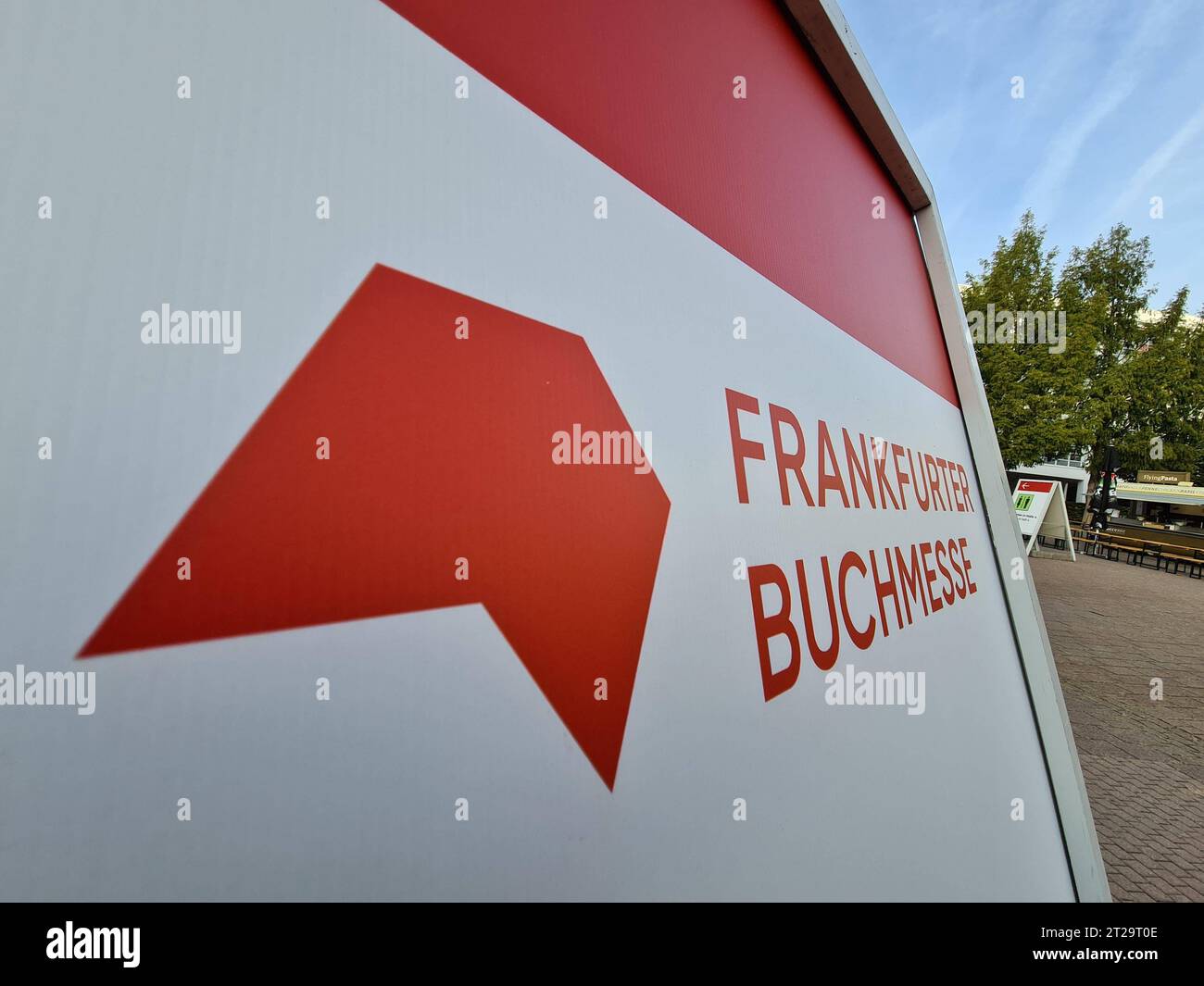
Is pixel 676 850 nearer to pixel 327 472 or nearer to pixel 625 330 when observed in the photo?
pixel 327 472

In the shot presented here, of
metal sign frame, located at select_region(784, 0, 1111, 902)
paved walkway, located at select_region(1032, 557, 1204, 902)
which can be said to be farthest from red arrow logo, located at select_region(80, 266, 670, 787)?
paved walkway, located at select_region(1032, 557, 1204, 902)

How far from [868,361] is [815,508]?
0.85 m

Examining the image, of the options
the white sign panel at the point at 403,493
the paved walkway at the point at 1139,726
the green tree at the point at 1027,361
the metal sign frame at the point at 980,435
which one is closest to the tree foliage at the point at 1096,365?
the green tree at the point at 1027,361

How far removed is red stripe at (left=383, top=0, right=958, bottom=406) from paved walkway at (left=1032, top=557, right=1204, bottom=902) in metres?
3.20

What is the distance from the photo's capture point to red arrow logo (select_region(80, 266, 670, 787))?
0.66 m

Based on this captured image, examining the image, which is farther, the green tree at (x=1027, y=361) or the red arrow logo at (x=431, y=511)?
the green tree at (x=1027, y=361)

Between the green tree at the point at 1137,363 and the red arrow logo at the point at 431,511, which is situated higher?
the green tree at the point at 1137,363

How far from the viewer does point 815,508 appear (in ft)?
5.19

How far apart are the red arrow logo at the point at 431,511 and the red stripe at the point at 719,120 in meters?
0.48

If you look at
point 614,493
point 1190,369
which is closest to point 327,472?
point 614,493

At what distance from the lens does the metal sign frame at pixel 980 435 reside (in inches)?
83.1

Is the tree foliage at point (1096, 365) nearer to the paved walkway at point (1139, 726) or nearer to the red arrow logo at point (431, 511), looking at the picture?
the paved walkway at point (1139, 726)

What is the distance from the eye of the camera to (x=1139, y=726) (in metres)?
5.38

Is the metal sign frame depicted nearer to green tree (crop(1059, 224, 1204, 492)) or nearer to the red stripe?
the red stripe
